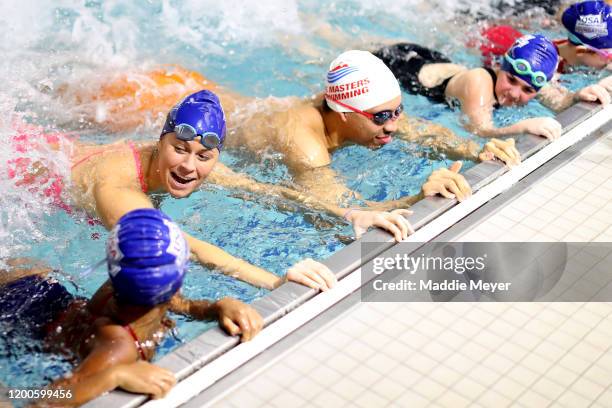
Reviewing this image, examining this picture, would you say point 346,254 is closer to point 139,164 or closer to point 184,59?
point 139,164

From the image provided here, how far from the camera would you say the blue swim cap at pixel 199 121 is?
3.79 meters

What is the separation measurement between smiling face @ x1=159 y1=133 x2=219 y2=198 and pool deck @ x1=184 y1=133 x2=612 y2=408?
3.46 feet

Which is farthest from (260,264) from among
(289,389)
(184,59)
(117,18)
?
(117,18)

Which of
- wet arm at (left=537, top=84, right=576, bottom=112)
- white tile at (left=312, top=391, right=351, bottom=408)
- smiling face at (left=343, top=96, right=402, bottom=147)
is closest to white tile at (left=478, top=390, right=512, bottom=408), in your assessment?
white tile at (left=312, top=391, right=351, bottom=408)

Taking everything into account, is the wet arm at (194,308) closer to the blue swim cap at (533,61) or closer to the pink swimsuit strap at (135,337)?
the pink swimsuit strap at (135,337)

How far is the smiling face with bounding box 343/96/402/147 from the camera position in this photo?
15.1 feet

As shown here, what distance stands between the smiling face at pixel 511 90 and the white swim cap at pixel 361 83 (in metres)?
1.18

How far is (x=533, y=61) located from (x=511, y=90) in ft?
0.88

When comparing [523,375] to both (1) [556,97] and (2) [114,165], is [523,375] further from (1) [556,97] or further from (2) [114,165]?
(1) [556,97]

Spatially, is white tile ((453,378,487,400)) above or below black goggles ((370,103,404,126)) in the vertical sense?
below

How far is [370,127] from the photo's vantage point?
15.3 ft

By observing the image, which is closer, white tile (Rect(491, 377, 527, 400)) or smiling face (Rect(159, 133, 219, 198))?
white tile (Rect(491, 377, 527, 400))

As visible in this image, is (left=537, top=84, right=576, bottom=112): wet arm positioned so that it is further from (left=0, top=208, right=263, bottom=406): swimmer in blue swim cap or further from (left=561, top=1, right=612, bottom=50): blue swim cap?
(left=0, top=208, right=263, bottom=406): swimmer in blue swim cap

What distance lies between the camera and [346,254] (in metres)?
3.59
